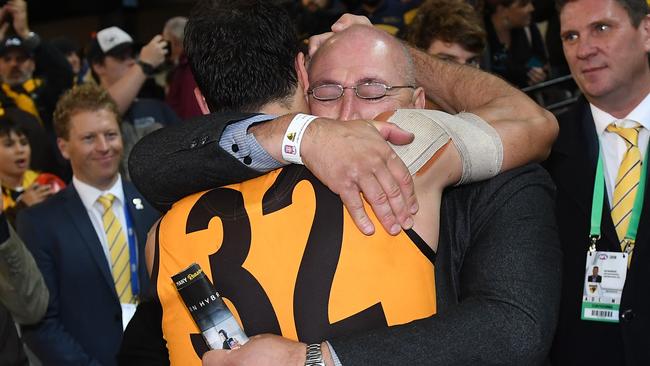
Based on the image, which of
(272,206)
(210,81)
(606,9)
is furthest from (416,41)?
(272,206)

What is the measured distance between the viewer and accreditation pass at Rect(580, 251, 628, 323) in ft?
9.59

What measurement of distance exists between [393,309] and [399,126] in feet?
1.27

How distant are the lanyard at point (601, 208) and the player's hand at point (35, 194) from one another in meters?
2.90

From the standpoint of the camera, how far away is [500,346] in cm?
171

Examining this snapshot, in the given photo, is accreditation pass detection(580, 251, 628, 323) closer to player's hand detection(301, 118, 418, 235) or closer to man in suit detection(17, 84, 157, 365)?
player's hand detection(301, 118, 418, 235)

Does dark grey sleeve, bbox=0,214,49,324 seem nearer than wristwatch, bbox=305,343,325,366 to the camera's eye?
No

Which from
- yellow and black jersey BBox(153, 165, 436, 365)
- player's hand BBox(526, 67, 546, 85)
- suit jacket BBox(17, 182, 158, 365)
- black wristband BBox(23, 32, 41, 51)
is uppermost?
black wristband BBox(23, 32, 41, 51)

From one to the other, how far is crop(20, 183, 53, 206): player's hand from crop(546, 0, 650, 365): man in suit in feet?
8.95

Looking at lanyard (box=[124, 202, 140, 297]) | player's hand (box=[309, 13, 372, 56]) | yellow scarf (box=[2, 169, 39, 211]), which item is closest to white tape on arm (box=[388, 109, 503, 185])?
player's hand (box=[309, 13, 372, 56])

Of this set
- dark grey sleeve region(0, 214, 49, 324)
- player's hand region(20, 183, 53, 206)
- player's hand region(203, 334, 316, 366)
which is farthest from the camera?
player's hand region(20, 183, 53, 206)

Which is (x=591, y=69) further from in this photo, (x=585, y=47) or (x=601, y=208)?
(x=601, y=208)

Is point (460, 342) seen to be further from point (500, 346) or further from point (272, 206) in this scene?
point (272, 206)

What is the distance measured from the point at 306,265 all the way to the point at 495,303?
0.39 meters

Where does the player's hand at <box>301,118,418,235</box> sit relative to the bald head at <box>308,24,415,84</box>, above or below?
below
